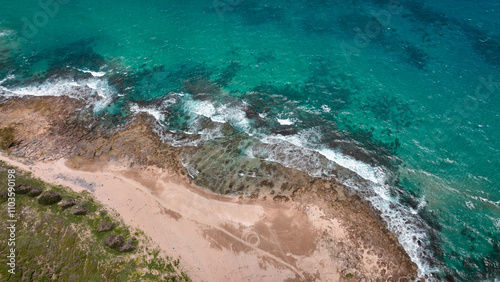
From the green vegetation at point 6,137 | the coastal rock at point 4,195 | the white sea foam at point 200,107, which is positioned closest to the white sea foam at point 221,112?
the white sea foam at point 200,107

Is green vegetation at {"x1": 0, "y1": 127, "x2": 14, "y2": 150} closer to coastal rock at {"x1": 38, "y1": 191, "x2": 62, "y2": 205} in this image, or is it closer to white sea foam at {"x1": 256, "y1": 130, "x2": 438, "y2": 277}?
coastal rock at {"x1": 38, "y1": 191, "x2": 62, "y2": 205}

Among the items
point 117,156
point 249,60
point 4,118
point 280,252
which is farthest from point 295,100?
point 4,118

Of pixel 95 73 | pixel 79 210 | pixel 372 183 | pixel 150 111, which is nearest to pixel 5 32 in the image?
pixel 95 73

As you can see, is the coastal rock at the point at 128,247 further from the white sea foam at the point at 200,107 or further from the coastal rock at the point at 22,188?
the white sea foam at the point at 200,107

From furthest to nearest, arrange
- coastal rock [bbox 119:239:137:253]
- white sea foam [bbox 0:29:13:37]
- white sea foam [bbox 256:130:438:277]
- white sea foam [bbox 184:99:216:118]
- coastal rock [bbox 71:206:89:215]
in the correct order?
white sea foam [bbox 0:29:13:37] → white sea foam [bbox 184:99:216:118] → coastal rock [bbox 71:206:89:215] → white sea foam [bbox 256:130:438:277] → coastal rock [bbox 119:239:137:253]

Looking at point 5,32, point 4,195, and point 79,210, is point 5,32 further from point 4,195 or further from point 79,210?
point 79,210

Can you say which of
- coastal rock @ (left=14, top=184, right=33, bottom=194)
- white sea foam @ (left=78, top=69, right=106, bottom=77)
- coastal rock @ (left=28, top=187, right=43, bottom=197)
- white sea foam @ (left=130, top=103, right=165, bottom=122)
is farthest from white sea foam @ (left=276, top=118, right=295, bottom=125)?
white sea foam @ (left=78, top=69, right=106, bottom=77)

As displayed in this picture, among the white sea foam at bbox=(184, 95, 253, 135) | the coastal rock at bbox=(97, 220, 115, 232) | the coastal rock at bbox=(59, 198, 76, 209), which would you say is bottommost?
the coastal rock at bbox=(97, 220, 115, 232)
